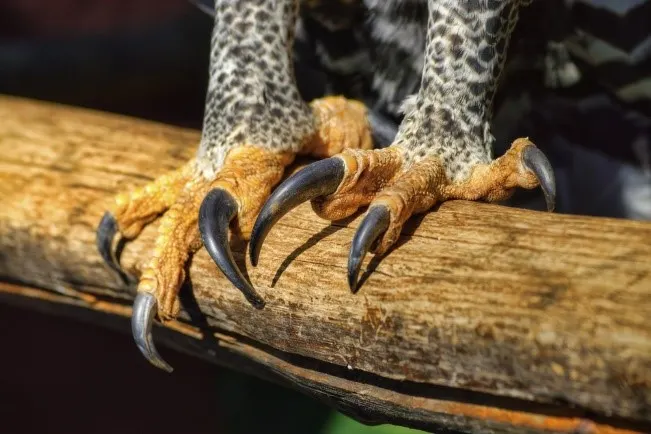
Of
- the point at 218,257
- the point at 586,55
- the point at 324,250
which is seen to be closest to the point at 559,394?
the point at 324,250

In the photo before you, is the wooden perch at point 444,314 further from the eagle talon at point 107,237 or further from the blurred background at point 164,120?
the blurred background at point 164,120

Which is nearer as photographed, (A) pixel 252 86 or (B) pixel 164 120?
(A) pixel 252 86

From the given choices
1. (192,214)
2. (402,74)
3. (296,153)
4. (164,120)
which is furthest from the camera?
(164,120)

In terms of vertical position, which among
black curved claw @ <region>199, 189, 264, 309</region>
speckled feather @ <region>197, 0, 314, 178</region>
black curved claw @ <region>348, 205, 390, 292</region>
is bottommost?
black curved claw @ <region>199, 189, 264, 309</region>

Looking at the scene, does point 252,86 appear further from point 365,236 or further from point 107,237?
point 365,236

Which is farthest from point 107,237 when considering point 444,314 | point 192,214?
point 444,314

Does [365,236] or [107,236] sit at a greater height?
[365,236]

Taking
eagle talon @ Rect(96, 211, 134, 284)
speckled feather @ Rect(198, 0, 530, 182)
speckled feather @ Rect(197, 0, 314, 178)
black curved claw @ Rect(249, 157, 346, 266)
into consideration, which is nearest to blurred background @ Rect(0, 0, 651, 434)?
speckled feather @ Rect(198, 0, 530, 182)

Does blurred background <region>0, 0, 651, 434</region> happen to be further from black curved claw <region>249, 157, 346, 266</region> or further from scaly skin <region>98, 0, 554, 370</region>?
black curved claw <region>249, 157, 346, 266</region>
